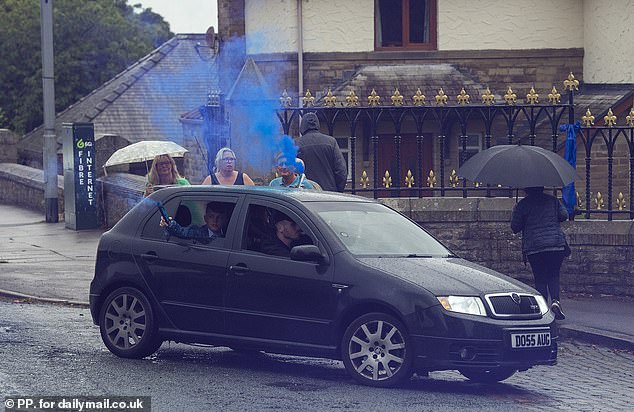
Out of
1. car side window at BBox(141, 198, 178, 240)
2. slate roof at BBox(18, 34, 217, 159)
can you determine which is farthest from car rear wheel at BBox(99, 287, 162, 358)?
slate roof at BBox(18, 34, 217, 159)

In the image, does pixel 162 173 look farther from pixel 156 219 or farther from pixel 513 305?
pixel 513 305

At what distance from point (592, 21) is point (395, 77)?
155 inches

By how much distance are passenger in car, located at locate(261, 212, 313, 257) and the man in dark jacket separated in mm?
3711

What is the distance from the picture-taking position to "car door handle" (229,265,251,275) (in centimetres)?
995

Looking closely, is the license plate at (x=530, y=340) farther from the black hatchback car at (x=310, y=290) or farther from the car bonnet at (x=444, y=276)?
the car bonnet at (x=444, y=276)

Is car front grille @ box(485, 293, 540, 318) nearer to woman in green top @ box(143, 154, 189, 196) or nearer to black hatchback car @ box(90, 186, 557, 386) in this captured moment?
black hatchback car @ box(90, 186, 557, 386)

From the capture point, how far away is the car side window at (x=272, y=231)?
9.92m

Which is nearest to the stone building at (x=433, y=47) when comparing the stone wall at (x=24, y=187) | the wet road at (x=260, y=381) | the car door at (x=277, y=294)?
the stone wall at (x=24, y=187)

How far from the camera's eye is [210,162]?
1716 cm

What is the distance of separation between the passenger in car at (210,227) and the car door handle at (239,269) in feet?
1.22

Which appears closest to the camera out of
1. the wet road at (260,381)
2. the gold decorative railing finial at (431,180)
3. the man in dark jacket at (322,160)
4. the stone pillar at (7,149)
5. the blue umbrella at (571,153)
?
the wet road at (260,381)

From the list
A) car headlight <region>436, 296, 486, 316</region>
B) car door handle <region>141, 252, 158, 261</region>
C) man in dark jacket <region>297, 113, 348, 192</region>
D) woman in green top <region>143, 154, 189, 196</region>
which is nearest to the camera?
car headlight <region>436, 296, 486, 316</region>

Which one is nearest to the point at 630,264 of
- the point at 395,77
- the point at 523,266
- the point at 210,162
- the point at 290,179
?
the point at 523,266

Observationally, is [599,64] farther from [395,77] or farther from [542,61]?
[395,77]
